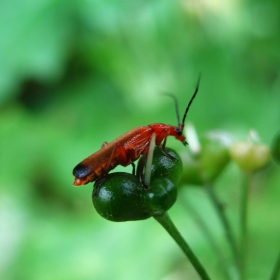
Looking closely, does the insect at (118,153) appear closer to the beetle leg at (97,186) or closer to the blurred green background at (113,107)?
the beetle leg at (97,186)

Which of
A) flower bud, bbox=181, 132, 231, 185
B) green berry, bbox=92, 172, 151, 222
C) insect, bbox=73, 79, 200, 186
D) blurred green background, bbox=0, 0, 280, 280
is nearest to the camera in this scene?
green berry, bbox=92, 172, 151, 222

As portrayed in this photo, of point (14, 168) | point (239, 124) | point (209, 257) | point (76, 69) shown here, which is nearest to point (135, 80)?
point (76, 69)

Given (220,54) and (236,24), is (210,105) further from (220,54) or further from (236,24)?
(236,24)

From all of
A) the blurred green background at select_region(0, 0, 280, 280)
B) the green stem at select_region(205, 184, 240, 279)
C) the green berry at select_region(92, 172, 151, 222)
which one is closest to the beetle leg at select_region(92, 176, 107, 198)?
the green berry at select_region(92, 172, 151, 222)

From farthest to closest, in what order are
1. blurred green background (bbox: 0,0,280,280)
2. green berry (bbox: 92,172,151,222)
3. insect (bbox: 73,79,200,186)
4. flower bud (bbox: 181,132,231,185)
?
blurred green background (bbox: 0,0,280,280) → flower bud (bbox: 181,132,231,185) → insect (bbox: 73,79,200,186) → green berry (bbox: 92,172,151,222)

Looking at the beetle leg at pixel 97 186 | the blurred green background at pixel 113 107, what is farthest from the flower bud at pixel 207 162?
the blurred green background at pixel 113 107

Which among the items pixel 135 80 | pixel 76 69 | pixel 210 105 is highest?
pixel 76 69

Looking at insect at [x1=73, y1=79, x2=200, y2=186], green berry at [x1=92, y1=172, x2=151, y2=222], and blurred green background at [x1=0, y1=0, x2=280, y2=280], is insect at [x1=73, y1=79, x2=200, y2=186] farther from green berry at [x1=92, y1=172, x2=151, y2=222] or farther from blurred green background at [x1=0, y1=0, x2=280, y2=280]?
blurred green background at [x1=0, y1=0, x2=280, y2=280]

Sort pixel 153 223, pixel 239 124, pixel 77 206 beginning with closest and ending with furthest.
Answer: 1. pixel 153 223
2. pixel 77 206
3. pixel 239 124
